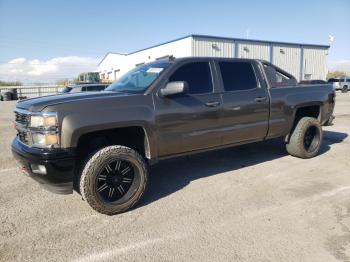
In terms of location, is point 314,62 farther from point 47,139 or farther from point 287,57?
point 47,139

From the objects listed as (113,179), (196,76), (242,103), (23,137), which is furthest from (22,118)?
(242,103)

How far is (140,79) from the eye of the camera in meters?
4.48

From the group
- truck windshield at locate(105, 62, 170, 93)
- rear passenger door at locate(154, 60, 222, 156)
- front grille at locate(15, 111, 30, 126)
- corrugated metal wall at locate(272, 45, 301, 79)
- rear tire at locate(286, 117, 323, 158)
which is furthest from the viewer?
corrugated metal wall at locate(272, 45, 301, 79)

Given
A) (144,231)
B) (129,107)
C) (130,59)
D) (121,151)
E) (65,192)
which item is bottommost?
(144,231)

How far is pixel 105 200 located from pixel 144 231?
68cm

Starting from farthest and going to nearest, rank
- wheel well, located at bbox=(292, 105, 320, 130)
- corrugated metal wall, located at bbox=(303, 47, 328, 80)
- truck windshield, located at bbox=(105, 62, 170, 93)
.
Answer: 1. corrugated metal wall, located at bbox=(303, 47, 328, 80)
2. wheel well, located at bbox=(292, 105, 320, 130)
3. truck windshield, located at bbox=(105, 62, 170, 93)

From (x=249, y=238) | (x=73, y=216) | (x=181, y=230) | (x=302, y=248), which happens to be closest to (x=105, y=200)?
(x=73, y=216)

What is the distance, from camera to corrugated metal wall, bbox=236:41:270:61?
93.1ft

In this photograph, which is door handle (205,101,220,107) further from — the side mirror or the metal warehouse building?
the metal warehouse building

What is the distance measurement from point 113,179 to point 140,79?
1529mm

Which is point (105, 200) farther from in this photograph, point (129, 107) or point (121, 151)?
point (129, 107)

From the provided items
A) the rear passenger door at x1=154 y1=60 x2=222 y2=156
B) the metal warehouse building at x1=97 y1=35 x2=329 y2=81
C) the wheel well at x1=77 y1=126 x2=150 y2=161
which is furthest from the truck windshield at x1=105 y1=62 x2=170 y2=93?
the metal warehouse building at x1=97 y1=35 x2=329 y2=81

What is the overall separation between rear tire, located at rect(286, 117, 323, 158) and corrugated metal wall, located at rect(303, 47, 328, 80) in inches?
1214

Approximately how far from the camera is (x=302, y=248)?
2.92 meters
